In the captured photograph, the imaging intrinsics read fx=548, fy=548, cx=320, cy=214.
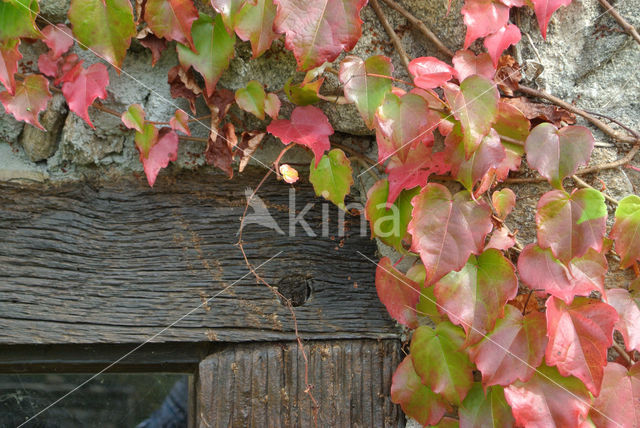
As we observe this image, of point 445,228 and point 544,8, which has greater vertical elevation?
point 544,8

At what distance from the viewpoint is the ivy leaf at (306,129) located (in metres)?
0.86

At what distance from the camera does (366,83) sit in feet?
2.60

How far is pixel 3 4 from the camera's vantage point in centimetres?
82

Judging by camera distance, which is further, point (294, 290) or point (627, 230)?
point (294, 290)

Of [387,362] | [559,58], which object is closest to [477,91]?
[559,58]

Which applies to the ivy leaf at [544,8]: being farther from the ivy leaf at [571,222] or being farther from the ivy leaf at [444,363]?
the ivy leaf at [444,363]

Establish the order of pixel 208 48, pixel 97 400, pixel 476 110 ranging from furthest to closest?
pixel 97 400 < pixel 208 48 < pixel 476 110

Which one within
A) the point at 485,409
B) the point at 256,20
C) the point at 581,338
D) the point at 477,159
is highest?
the point at 256,20

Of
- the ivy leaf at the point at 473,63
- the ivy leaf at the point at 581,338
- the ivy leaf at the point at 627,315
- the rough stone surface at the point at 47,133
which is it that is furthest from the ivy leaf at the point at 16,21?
the ivy leaf at the point at 627,315

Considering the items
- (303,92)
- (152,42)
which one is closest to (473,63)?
(303,92)

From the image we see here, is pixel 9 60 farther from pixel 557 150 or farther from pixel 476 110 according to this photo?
pixel 557 150

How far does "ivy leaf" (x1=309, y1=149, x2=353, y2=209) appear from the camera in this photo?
868mm

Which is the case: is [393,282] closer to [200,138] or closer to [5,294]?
[200,138]

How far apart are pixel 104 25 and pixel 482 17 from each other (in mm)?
565
